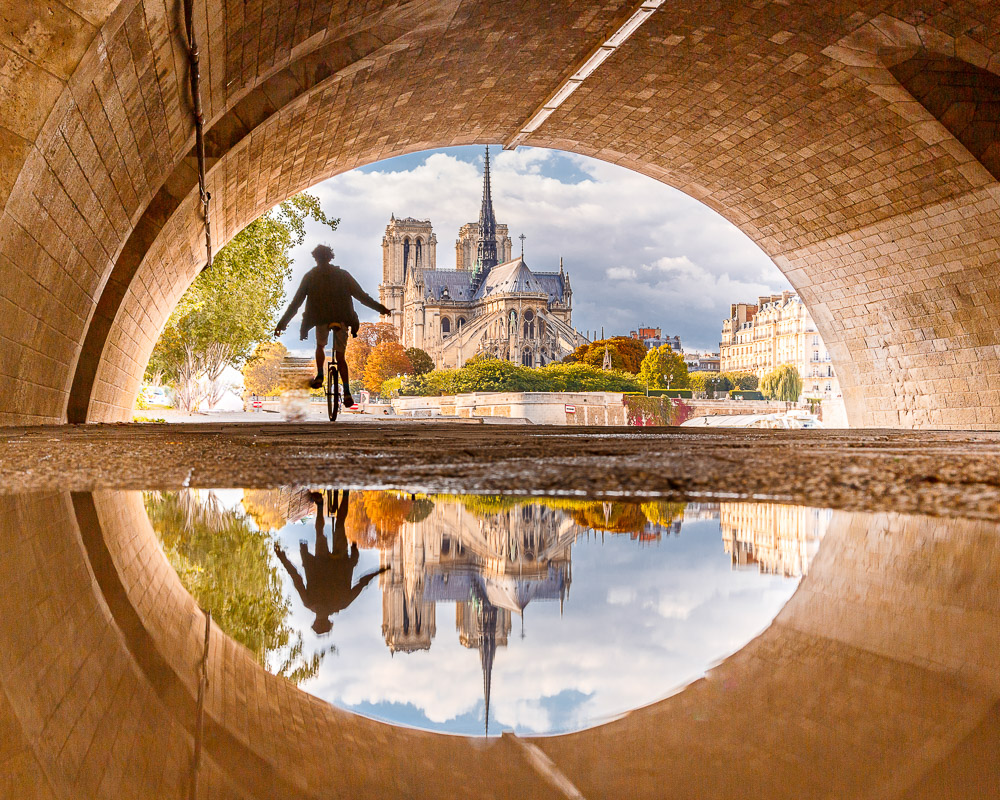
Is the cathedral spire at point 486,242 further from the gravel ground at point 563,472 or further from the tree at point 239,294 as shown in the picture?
the gravel ground at point 563,472

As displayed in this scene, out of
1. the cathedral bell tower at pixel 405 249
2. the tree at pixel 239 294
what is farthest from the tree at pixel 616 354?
the tree at pixel 239 294

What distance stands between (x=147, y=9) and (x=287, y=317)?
4.02m

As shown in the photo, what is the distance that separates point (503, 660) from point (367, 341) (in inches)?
4676

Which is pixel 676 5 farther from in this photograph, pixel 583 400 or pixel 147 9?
pixel 583 400

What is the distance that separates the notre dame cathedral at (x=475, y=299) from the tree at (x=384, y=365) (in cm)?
397

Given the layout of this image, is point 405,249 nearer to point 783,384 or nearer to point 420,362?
point 420,362

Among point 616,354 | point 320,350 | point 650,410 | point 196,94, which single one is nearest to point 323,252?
point 320,350

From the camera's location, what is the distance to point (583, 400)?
57.2 m

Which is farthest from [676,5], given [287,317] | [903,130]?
[287,317]

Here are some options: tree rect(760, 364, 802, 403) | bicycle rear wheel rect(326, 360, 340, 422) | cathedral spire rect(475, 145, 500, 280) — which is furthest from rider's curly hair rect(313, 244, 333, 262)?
cathedral spire rect(475, 145, 500, 280)

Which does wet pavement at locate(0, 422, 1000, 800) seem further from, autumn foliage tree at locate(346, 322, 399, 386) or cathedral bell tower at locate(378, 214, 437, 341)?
cathedral bell tower at locate(378, 214, 437, 341)

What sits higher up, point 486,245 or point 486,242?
point 486,242

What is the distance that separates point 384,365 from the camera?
4237 inches

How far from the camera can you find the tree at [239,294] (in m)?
19.4
